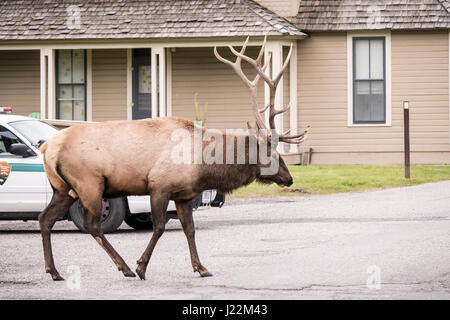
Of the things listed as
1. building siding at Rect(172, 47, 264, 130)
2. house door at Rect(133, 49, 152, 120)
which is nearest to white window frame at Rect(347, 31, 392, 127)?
building siding at Rect(172, 47, 264, 130)

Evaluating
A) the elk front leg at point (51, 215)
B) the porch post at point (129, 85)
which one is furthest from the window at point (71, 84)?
the elk front leg at point (51, 215)

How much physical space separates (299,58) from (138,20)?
418cm

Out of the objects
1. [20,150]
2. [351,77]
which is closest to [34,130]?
[20,150]

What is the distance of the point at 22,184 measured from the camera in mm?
14023

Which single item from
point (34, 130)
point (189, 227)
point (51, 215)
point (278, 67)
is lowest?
point (189, 227)

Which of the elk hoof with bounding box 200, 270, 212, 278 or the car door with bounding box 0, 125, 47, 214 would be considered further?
the car door with bounding box 0, 125, 47, 214

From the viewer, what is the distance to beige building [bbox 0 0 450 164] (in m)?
25.2

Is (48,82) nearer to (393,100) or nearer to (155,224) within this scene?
(393,100)

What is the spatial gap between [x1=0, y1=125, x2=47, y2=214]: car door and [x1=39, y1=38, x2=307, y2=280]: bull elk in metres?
3.68

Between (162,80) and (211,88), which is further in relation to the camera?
(211,88)

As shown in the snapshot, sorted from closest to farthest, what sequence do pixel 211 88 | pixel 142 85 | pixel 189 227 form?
pixel 189 227 < pixel 211 88 < pixel 142 85

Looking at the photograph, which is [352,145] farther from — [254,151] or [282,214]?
[254,151]

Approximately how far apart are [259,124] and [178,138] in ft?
4.82

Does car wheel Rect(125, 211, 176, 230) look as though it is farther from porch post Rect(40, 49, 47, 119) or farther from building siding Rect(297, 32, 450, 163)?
porch post Rect(40, 49, 47, 119)
